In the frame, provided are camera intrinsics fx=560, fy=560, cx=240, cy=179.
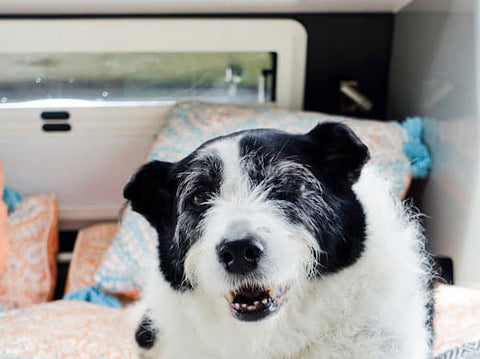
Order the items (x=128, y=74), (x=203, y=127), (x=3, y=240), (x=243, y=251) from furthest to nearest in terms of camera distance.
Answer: (x=128, y=74), (x=3, y=240), (x=203, y=127), (x=243, y=251)

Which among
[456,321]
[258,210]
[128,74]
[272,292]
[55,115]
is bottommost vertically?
[456,321]

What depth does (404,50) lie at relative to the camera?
2.13 metres

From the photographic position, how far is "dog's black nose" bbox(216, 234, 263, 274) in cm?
70

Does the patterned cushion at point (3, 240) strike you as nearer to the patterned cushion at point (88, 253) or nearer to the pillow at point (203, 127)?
the patterned cushion at point (88, 253)

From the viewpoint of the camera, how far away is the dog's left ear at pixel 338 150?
791 mm

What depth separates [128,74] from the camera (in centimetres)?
212

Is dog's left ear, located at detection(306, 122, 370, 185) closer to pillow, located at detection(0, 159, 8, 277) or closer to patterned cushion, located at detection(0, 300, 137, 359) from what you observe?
patterned cushion, located at detection(0, 300, 137, 359)

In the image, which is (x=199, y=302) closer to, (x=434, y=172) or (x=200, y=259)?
(x=200, y=259)

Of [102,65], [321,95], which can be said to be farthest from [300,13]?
[102,65]

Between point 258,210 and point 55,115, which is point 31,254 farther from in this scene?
point 258,210

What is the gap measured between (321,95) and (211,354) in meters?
1.57

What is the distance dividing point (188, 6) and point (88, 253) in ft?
3.19

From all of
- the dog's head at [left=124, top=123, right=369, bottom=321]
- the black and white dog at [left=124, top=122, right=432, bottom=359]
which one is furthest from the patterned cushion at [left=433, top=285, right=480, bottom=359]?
the dog's head at [left=124, top=123, right=369, bottom=321]

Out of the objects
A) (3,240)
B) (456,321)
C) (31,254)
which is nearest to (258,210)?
(456,321)
